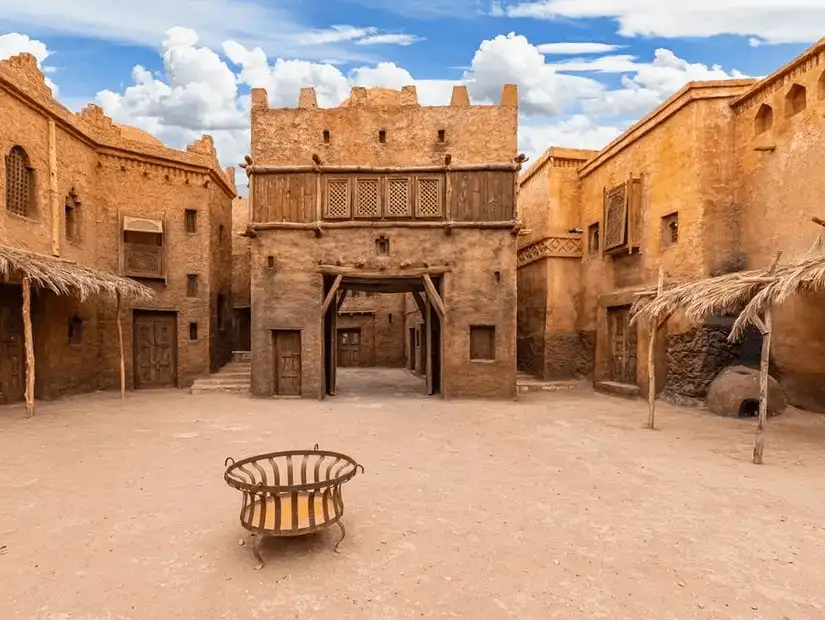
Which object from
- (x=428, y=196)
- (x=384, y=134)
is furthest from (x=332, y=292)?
(x=384, y=134)

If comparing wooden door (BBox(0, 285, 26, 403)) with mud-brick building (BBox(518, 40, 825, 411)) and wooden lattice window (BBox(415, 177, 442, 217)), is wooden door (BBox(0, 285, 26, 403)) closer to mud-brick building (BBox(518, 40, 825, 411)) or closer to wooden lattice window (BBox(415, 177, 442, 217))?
wooden lattice window (BBox(415, 177, 442, 217))

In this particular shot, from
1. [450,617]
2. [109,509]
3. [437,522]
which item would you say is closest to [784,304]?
[437,522]

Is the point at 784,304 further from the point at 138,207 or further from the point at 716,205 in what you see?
the point at 138,207

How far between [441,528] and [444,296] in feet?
32.0

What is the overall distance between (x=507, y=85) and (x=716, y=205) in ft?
22.4

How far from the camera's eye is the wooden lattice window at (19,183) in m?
12.6

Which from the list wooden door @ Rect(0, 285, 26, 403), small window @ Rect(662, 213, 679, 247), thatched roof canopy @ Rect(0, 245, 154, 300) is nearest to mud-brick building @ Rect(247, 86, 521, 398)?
thatched roof canopy @ Rect(0, 245, 154, 300)

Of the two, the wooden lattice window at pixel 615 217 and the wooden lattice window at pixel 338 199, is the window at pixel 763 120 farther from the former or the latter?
the wooden lattice window at pixel 338 199

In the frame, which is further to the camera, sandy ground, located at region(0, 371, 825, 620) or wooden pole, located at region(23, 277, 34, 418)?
wooden pole, located at region(23, 277, 34, 418)

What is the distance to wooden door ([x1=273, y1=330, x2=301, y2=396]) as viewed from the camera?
1454cm

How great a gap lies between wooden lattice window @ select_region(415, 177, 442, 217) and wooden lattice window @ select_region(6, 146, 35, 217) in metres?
10.8

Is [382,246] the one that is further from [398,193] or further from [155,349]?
[155,349]

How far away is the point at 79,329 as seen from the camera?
15.5 metres

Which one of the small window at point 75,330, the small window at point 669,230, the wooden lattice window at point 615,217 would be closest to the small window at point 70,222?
the small window at point 75,330
